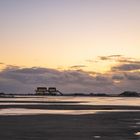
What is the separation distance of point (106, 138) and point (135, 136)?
2.59m

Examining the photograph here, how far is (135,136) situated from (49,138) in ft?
19.9

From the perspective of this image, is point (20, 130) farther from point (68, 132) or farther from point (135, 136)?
point (135, 136)

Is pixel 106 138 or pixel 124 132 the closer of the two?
pixel 106 138

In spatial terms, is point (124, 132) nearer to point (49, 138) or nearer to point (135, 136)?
point (135, 136)

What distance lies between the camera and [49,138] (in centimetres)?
2845

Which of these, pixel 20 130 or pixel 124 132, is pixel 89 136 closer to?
pixel 124 132

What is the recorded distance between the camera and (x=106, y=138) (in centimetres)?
2873

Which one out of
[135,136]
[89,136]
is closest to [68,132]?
[89,136]

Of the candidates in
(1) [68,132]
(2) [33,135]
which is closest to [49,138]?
(2) [33,135]

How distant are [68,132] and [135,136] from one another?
5306mm

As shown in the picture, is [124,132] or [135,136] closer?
[135,136]

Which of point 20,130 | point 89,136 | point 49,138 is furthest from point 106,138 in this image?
point 20,130

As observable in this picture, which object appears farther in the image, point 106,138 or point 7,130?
point 7,130

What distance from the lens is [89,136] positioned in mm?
30047
